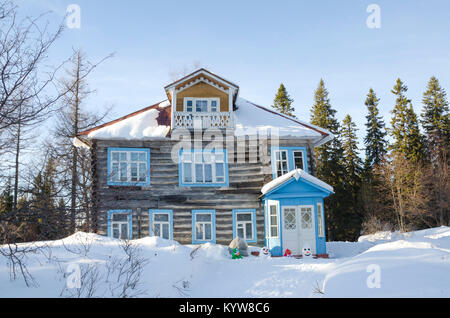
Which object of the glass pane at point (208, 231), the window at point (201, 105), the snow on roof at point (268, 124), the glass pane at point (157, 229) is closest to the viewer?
the glass pane at point (157, 229)

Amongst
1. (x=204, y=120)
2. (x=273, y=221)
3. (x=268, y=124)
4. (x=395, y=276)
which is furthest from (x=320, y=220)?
(x=395, y=276)

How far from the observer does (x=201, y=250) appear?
13.3 m

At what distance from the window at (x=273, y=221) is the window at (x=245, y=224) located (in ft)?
3.65

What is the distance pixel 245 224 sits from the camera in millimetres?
17531

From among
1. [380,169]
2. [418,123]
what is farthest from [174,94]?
[418,123]

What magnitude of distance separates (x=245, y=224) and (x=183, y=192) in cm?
333

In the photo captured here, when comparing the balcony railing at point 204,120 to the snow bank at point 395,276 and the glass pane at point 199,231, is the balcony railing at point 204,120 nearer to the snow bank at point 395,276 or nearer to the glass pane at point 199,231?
the glass pane at point 199,231

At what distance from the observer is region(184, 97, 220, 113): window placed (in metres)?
18.3

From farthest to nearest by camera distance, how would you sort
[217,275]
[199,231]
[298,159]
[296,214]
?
[298,159], [199,231], [296,214], [217,275]

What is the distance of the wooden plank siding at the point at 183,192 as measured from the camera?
17.2 metres

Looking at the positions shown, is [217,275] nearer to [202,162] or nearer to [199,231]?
[199,231]

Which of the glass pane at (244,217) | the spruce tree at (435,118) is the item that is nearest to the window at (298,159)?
the glass pane at (244,217)

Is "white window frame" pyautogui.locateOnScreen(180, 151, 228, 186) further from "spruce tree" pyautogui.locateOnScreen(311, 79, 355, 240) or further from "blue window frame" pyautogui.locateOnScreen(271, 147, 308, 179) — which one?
"spruce tree" pyautogui.locateOnScreen(311, 79, 355, 240)

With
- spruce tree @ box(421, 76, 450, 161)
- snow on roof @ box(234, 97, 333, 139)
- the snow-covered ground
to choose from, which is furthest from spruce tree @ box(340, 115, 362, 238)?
the snow-covered ground
